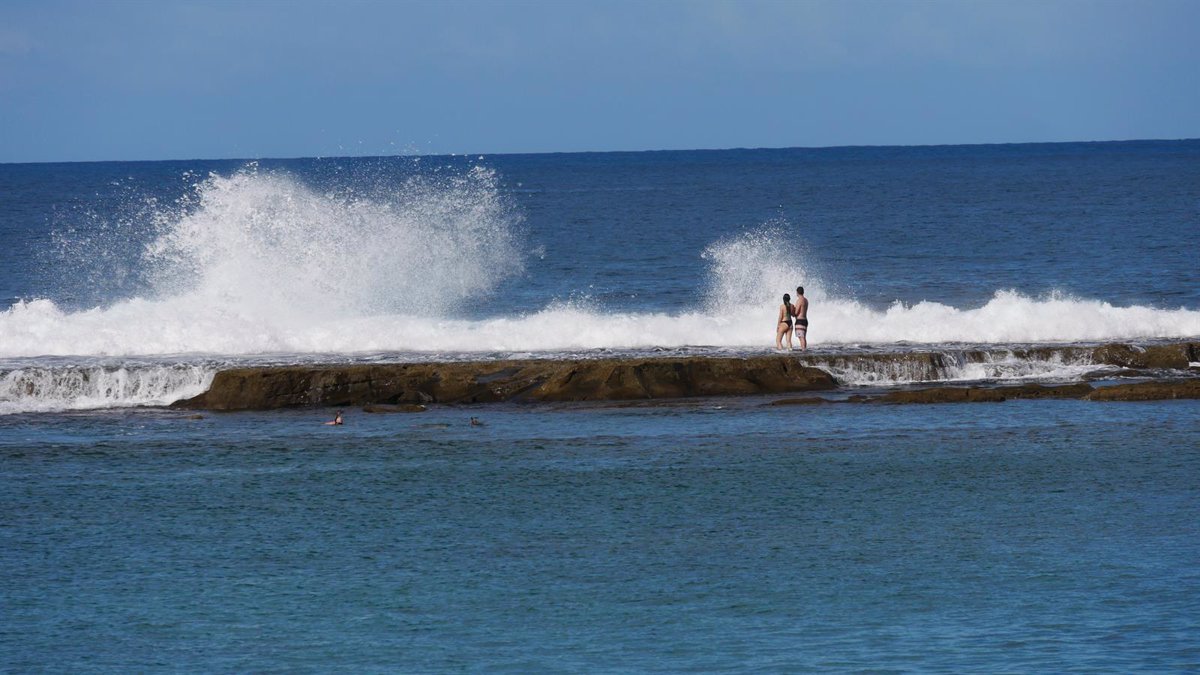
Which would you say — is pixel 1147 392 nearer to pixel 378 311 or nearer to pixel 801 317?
pixel 801 317

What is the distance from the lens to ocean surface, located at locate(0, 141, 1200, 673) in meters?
13.5

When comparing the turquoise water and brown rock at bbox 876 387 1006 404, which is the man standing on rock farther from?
the turquoise water

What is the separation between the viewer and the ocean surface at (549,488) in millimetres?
13461

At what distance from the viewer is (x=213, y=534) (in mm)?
17656

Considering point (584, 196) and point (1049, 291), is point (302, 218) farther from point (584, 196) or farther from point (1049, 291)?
point (584, 196)

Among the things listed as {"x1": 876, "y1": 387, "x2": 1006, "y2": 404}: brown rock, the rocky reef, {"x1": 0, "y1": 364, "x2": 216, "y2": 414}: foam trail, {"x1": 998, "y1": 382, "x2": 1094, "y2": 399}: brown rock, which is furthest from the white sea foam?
{"x1": 998, "y1": 382, "x2": 1094, "y2": 399}: brown rock

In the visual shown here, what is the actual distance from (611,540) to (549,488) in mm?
2891

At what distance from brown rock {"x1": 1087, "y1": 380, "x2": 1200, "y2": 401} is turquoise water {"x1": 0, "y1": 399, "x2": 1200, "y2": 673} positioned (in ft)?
2.34

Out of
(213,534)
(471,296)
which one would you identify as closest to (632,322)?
(471,296)

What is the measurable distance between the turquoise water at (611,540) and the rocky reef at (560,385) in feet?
3.05

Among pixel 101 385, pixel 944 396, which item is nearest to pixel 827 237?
pixel 944 396

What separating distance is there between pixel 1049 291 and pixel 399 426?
25.0 m

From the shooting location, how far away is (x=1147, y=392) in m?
25.8

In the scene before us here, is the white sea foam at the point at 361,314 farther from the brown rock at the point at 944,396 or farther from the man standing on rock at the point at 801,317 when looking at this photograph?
the brown rock at the point at 944,396
